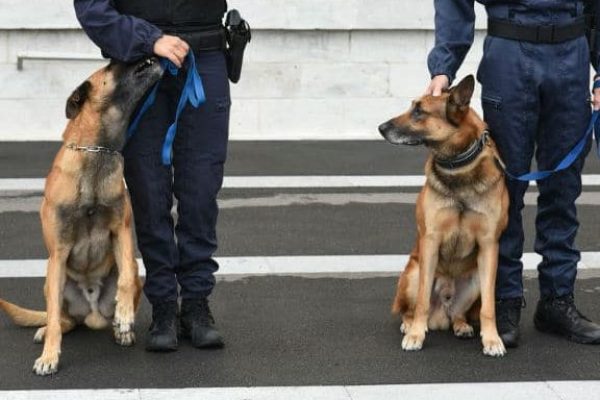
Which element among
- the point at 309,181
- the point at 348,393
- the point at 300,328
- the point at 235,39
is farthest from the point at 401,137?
the point at 309,181

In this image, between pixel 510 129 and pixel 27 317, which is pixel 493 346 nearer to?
pixel 510 129

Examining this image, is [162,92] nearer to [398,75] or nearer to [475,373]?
[475,373]

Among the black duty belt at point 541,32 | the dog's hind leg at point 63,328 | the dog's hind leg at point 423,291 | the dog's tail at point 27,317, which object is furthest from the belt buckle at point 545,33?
the dog's tail at point 27,317

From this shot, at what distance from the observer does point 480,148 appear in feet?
16.9

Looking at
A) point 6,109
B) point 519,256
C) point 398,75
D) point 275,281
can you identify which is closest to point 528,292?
point 519,256

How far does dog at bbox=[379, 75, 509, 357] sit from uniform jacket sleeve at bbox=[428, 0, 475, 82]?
0.50 feet

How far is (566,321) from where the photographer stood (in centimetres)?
547

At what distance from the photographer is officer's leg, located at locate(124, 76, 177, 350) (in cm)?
514

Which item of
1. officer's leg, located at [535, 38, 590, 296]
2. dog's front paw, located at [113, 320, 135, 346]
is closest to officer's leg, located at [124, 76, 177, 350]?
dog's front paw, located at [113, 320, 135, 346]

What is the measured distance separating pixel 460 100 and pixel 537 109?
15.6 inches

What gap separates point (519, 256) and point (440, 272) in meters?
0.38

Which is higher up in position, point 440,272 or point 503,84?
point 503,84

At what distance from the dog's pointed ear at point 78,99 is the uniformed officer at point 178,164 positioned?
6.7 inches

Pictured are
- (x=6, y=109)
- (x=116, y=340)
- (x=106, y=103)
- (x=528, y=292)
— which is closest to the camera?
(x=106, y=103)
